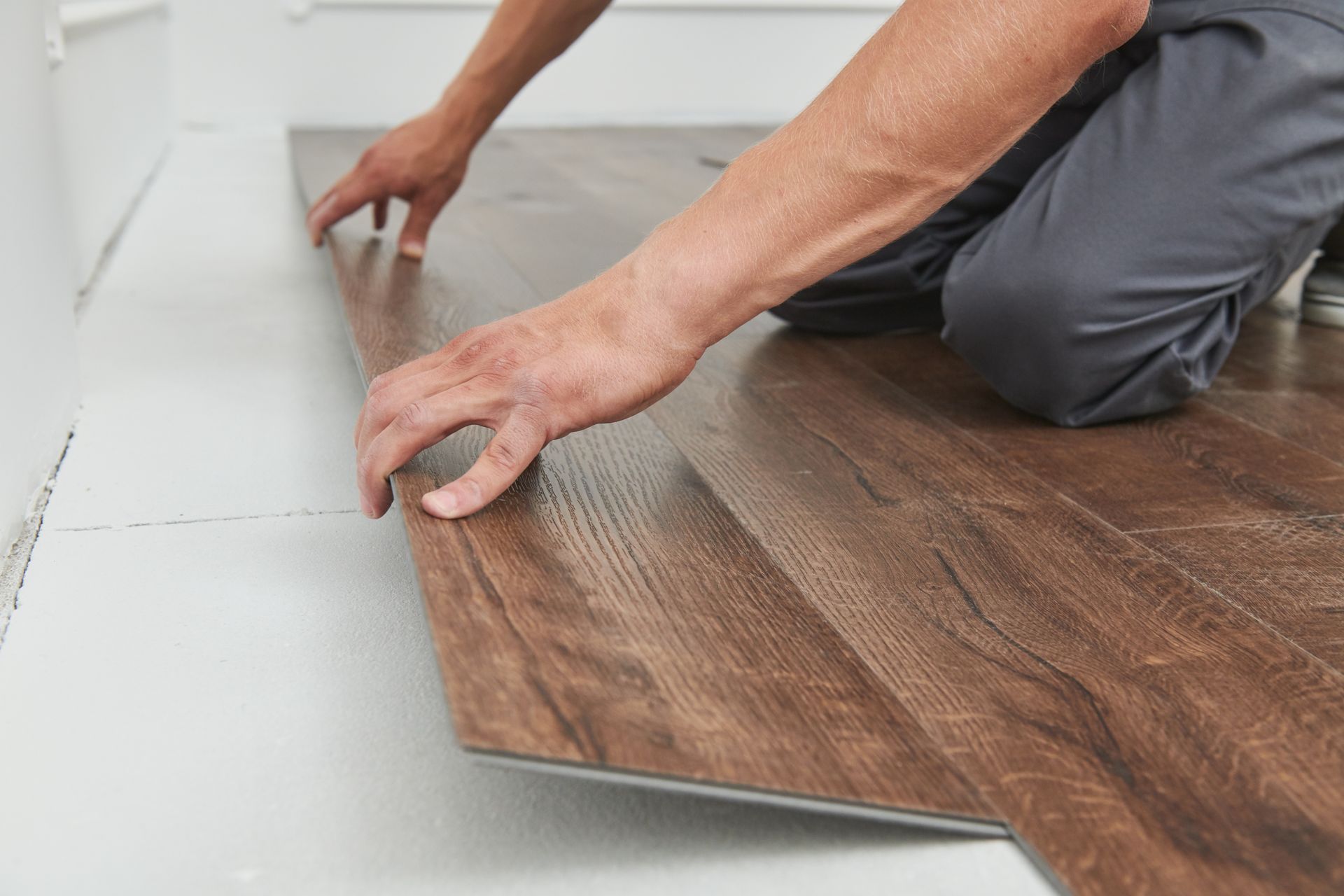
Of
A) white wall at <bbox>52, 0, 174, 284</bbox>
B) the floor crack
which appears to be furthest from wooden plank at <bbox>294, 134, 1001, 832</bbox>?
white wall at <bbox>52, 0, 174, 284</bbox>

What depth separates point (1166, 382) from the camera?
1.28m

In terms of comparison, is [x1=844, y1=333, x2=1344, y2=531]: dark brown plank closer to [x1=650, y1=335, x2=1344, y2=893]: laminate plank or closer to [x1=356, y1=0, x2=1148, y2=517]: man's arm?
[x1=650, y1=335, x2=1344, y2=893]: laminate plank

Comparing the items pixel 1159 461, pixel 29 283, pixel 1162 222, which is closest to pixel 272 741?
pixel 29 283

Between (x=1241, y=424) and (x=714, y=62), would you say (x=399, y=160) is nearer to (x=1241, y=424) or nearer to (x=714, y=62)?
(x=1241, y=424)

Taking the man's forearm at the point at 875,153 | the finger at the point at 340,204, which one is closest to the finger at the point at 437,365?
the man's forearm at the point at 875,153

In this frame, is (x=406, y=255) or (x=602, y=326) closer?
(x=602, y=326)

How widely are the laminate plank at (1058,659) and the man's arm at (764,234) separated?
200 mm

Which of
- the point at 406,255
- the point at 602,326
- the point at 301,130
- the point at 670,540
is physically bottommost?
the point at 301,130

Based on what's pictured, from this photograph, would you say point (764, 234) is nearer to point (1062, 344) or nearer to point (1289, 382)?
point (1062, 344)

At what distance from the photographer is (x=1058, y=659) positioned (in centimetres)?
80

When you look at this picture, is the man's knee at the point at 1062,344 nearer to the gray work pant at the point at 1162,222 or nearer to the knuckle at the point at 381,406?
the gray work pant at the point at 1162,222

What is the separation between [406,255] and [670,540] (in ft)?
3.27

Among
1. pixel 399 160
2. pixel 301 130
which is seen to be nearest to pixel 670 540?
pixel 399 160

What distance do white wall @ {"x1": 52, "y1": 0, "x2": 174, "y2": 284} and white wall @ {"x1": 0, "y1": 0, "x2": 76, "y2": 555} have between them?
0.56 metres
